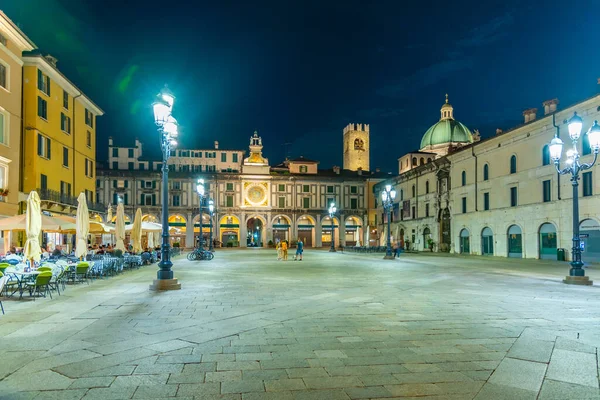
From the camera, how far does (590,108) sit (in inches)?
1138

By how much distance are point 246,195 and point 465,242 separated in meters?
36.6

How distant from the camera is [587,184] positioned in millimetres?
29250

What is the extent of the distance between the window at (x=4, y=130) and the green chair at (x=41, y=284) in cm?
1672

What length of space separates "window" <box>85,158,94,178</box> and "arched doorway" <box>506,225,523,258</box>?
3515cm

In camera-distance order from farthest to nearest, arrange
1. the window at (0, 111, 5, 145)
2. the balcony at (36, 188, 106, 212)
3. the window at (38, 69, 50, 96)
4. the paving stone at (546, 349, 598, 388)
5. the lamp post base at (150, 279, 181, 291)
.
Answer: the window at (38, 69, 50, 96) < the balcony at (36, 188, 106, 212) < the window at (0, 111, 5, 145) < the lamp post base at (150, 279, 181, 291) < the paving stone at (546, 349, 598, 388)

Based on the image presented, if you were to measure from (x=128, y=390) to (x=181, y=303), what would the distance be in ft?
20.6

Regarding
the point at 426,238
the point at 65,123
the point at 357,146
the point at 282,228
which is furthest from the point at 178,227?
the point at 357,146

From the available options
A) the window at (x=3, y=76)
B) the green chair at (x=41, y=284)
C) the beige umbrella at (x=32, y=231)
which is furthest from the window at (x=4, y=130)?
the green chair at (x=41, y=284)

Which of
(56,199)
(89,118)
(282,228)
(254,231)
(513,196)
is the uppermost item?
(89,118)

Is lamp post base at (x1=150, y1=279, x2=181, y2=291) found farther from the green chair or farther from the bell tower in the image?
the bell tower

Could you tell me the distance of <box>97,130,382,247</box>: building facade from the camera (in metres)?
68.6

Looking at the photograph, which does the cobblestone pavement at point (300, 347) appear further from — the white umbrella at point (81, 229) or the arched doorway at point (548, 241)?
the arched doorway at point (548, 241)

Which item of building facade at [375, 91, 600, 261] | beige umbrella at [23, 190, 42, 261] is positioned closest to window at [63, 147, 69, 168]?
beige umbrella at [23, 190, 42, 261]

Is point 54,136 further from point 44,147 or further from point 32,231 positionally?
point 32,231
